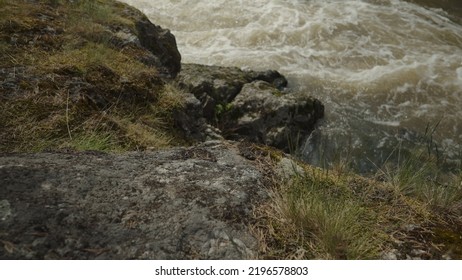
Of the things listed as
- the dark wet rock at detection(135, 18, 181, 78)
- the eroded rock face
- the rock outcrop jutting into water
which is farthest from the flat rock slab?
the eroded rock face

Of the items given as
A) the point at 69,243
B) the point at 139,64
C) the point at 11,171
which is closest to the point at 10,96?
the point at 11,171

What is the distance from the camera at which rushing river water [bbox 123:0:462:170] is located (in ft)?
24.1

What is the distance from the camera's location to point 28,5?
4.64 meters

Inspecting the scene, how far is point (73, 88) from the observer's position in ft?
11.5

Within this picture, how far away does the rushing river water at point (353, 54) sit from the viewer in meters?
7.33

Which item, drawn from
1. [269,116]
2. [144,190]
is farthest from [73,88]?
[269,116]

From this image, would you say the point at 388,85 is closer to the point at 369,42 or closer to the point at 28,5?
the point at 369,42

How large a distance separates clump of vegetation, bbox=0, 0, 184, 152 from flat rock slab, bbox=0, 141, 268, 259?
2.23 feet

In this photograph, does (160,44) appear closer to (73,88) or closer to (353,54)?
(73,88)

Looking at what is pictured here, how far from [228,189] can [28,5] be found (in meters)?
4.01

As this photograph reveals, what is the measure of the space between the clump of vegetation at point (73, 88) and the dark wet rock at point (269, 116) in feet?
8.10

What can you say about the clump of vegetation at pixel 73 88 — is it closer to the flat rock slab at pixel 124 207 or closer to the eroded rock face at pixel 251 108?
the flat rock slab at pixel 124 207

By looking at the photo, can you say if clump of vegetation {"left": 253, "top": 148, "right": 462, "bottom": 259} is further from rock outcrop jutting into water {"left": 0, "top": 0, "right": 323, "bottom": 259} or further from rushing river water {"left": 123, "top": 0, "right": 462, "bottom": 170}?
rushing river water {"left": 123, "top": 0, "right": 462, "bottom": 170}

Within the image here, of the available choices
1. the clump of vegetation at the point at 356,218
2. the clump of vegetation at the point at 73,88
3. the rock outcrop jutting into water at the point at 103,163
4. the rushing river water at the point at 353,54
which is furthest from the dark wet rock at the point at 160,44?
the clump of vegetation at the point at 356,218
